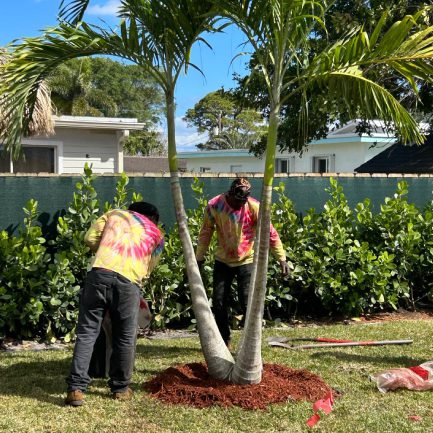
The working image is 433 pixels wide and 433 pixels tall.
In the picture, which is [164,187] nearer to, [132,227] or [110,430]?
[132,227]

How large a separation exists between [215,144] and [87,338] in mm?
52148

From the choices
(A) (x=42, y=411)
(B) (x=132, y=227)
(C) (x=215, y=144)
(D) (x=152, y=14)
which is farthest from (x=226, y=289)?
(C) (x=215, y=144)

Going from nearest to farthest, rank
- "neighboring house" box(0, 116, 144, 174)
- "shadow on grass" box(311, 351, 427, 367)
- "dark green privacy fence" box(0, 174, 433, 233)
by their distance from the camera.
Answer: "shadow on grass" box(311, 351, 427, 367) → "dark green privacy fence" box(0, 174, 433, 233) → "neighboring house" box(0, 116, 144, 174)

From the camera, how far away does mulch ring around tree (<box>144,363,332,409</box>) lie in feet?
16.1

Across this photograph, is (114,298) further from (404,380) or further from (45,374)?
(404,380)

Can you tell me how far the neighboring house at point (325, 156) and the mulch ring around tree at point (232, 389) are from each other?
15.9 m

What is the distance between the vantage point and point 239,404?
4.86 meters

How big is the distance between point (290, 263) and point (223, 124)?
163 feet

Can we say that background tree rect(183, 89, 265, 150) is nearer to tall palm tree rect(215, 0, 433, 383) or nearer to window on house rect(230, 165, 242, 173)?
window on house rect(230, 165, 242, 173)

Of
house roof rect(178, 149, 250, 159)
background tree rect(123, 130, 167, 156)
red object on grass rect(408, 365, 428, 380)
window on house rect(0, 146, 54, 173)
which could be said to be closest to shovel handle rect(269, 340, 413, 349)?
red object on grass rect(408, 365, 428, 380)

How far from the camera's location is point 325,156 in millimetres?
25766

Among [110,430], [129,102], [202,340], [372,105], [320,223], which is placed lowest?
[110,430]

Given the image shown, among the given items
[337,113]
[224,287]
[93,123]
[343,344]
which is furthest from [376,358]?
[93,123]

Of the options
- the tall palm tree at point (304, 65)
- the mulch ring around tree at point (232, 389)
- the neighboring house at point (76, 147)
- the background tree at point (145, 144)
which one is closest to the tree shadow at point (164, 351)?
the mulch ring around tree at point (232, 389)
